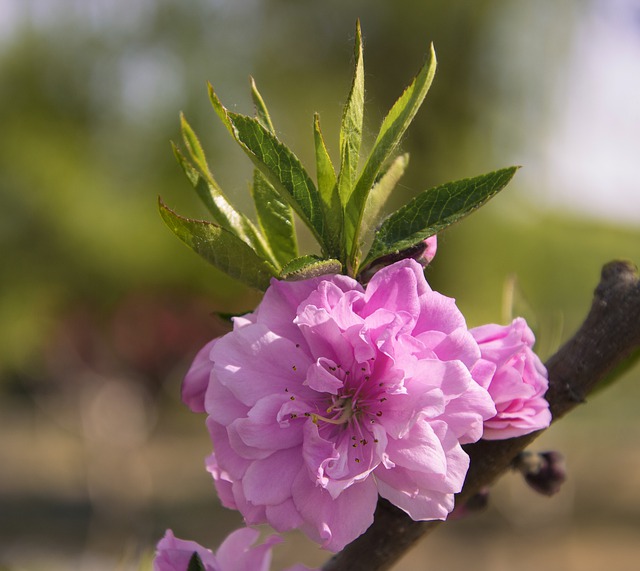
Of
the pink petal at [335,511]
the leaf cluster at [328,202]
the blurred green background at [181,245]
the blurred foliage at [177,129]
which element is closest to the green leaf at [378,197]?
the leaf cluster at [328,202]

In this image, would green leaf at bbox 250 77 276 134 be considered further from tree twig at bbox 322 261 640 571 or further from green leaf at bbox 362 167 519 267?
tree twig at bbox 322 261 640 571

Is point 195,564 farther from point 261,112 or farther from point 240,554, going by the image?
point 261,112

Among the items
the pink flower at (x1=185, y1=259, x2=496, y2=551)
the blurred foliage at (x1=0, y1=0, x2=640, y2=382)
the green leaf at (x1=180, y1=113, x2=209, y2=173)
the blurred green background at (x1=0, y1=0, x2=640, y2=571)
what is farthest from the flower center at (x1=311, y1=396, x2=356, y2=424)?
the blurred foliage at (x1=0, y1=0, x2=640, y2=382)

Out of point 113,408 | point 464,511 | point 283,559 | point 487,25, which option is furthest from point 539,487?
point 487,25

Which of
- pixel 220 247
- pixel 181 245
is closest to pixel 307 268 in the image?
pixel 220 247

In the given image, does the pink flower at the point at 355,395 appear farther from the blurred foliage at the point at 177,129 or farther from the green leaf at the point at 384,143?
the blurred foliage at the point at 177,129

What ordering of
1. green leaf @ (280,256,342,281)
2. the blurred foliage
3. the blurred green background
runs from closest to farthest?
green leaf @ (280,256,342,281)
the blurred green background
the blurred foliage

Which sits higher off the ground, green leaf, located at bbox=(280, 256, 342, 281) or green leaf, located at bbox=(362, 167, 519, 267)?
green leaf, located at bbox=(362, 167, 519, 267)
